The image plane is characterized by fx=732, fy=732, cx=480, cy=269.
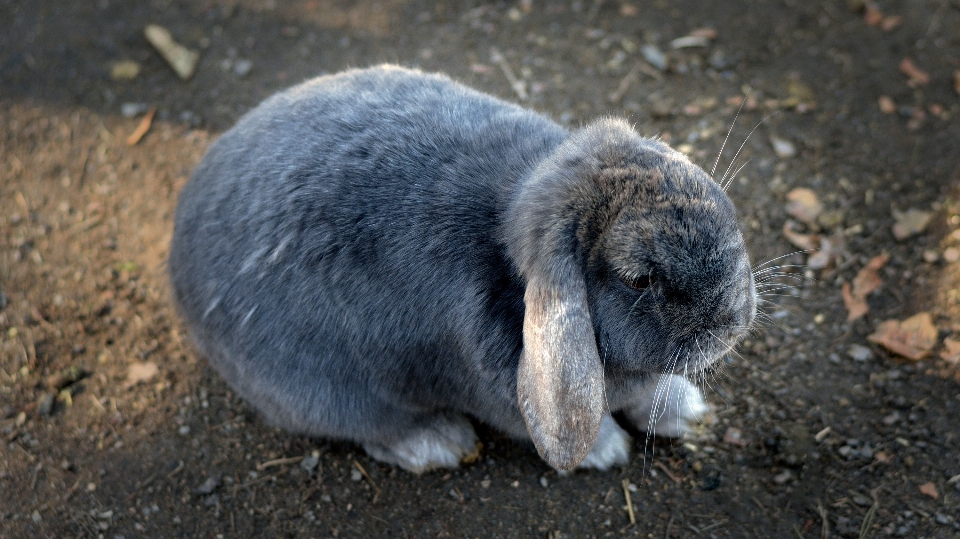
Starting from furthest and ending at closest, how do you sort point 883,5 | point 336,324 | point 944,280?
point 883,5
point 944,280
point 336,324

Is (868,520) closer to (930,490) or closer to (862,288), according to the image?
(930,490)

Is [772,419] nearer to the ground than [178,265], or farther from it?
nearer to the ground

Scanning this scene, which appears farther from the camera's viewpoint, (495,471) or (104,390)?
(104,390)

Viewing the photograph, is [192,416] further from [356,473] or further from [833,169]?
[833,169]

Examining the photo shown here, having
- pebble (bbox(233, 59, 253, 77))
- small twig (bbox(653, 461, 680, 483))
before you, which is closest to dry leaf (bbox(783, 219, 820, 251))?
small twig (bbox(653, 461, 680, 483))

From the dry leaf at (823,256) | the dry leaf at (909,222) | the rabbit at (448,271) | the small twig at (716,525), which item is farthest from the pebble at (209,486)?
the dry leaf at (909,222)

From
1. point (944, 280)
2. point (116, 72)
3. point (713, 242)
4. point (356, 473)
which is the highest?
point (713, 242)

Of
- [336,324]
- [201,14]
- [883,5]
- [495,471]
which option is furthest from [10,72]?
[883,5]
